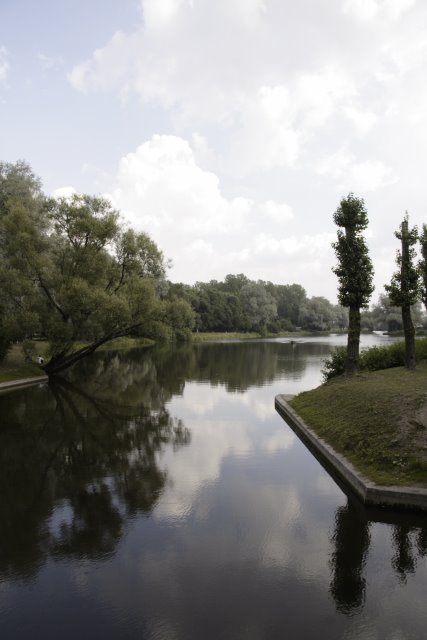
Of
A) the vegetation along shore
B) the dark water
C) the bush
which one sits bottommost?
the dark water

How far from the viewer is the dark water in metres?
7.09

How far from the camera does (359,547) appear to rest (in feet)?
31.1

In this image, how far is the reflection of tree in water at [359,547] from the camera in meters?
7.84

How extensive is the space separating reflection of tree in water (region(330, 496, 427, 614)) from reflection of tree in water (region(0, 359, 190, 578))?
4452mm

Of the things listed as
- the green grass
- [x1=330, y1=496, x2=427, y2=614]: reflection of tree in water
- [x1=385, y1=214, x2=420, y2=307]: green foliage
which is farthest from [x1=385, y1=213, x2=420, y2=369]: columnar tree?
the green grass

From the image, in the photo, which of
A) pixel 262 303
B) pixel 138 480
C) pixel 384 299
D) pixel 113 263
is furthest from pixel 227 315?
pixel 138 480

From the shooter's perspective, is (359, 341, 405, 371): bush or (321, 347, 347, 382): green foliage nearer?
(359, 341, 405, 371): bush

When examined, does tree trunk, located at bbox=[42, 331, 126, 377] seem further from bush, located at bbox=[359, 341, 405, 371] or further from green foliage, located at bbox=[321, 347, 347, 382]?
bush, located at bbox=[359, 341, 405, 371]

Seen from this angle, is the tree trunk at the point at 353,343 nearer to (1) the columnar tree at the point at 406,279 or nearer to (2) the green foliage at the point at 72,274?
(1) the columnar tree at the point at 406,279

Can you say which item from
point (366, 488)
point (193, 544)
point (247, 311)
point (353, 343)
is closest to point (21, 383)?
point (353, 343)

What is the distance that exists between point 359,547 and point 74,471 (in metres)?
8.69

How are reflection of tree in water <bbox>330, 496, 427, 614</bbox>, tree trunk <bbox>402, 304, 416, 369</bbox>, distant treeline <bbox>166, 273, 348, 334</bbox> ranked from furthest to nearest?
distant treeline <bbox>166, 273, 348, 334</bbox> < tree trunk <bbox>402, 304, 416, 369</bbox> < reflection of tree in water <bbox>330, 496, 427, 614</bbox>

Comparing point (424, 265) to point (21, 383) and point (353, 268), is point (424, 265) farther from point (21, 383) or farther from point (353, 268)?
point (21, 383)

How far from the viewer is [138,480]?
13.4 metres
